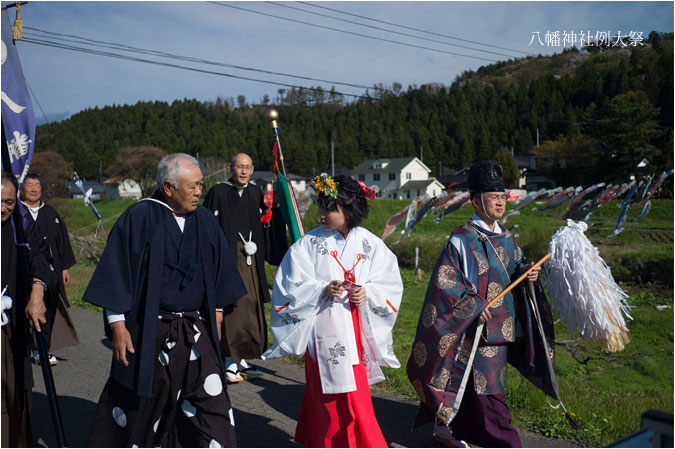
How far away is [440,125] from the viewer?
294ft

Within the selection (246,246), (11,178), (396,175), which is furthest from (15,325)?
(396,175)

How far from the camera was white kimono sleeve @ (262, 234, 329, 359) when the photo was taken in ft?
12.9

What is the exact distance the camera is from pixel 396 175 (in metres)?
76.3

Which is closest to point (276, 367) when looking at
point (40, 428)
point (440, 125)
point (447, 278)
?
point (40, 428)

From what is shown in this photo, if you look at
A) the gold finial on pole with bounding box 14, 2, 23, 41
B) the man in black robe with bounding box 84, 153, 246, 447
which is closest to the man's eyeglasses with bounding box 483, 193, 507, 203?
the man in black robe with bounding box 84, 153, 246, 447

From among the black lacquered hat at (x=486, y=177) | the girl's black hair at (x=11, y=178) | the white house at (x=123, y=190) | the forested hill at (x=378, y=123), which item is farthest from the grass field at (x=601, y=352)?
the white house at (x=123, y=190)

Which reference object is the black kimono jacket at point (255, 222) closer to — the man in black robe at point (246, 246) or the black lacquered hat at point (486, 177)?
the man in black robe at point (246, 246)

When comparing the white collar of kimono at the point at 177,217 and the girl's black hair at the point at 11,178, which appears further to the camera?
the girl's black hair at the point at 11,178

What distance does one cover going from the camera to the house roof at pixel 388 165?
249ft

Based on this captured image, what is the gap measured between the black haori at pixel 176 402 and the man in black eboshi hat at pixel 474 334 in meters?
1.53

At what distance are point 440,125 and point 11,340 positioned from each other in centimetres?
8987

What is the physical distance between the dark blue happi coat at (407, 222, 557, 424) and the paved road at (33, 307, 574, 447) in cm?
40

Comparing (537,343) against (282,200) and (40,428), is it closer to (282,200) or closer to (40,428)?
(282,200)

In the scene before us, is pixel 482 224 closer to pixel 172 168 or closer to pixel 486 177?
pixel 486 177
